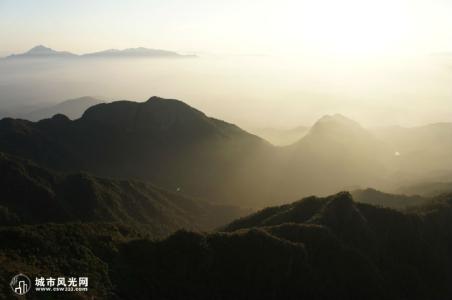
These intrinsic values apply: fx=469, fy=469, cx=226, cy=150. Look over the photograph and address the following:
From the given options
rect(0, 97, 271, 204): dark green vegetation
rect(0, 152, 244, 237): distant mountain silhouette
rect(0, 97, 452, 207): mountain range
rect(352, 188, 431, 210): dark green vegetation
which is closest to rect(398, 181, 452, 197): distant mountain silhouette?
rect(0, 97, 452, 207): mountain range

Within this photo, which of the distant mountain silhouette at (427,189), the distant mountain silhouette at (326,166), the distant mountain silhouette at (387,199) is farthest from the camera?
the distant mountain silhouette at (326,166)

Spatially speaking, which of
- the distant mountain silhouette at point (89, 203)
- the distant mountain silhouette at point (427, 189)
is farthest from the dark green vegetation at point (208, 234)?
the distant mountain silhouette at point (427, 189)

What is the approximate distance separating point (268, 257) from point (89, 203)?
201 feet

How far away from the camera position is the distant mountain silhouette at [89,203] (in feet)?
326

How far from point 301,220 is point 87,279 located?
35.2 m

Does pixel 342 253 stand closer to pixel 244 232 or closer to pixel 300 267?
pixel 300 267

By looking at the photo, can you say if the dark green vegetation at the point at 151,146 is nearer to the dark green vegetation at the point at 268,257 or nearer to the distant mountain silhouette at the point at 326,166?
the distant mountain silhouette at the point at 326,166

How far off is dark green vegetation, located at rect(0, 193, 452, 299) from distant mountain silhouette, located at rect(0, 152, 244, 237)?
4160 cm

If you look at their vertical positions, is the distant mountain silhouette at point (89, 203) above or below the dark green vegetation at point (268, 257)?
below

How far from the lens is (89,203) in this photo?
104 meters

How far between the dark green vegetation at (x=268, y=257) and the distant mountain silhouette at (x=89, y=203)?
41603 millimetres

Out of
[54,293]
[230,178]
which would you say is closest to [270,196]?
[230,178]

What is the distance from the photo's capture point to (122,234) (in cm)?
5888

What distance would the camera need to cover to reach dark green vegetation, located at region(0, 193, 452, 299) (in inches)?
1809
